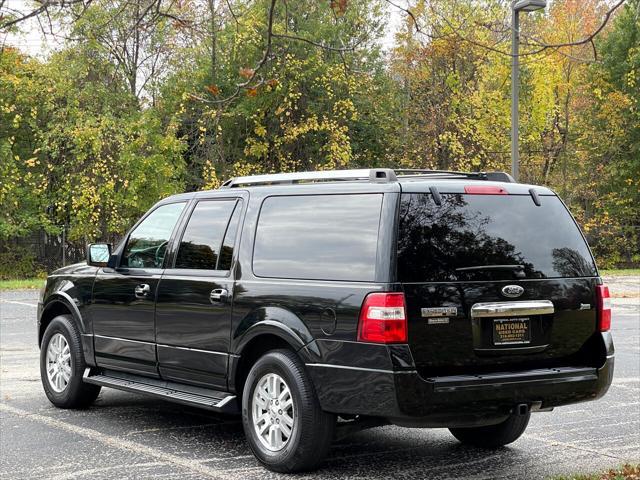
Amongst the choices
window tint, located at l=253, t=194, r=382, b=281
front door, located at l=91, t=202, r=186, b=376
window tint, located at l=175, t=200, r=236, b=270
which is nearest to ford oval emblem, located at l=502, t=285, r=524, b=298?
window tint, located at l=253, t=194, r=382, b=281

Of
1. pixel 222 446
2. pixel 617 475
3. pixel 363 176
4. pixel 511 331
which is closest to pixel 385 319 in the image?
pixel 511 331

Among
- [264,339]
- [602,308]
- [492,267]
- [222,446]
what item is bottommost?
[222,446]

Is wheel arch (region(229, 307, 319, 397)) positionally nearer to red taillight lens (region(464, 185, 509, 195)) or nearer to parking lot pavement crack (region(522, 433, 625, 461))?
red taillight lens (region(464, 185, 509, 195))

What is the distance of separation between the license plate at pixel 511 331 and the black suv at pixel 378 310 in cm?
1

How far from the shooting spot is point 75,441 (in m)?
7.00

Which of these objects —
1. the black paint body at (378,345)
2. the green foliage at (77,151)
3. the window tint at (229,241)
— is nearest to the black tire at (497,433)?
the black paint body at (378,345)

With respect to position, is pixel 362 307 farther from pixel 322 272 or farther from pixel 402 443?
pixel 402 443

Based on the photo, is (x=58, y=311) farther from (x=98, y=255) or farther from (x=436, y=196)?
(x=436, y=196)

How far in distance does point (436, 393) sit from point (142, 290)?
2.91m

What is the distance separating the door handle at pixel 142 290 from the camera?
7484 mm

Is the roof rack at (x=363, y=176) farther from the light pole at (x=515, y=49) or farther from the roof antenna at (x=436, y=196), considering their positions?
the light pole at (x=515, y=49)

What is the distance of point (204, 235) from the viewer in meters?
7.24

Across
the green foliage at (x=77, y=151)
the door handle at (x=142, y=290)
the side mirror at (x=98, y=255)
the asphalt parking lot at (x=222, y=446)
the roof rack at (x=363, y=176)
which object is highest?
the green foliage at (x=77, y=151)

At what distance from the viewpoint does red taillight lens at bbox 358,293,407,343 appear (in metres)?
5.54
